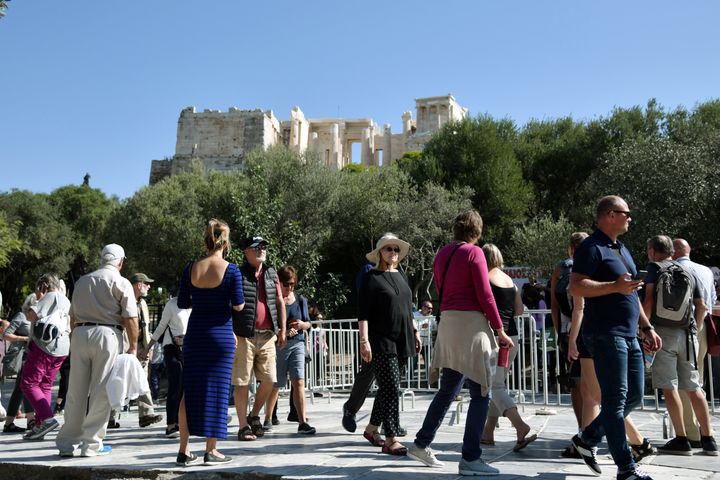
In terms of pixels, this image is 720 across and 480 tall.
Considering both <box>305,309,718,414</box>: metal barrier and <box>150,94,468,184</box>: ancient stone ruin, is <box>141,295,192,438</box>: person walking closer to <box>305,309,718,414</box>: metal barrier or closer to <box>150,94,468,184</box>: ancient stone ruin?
<box>305,309,718,414</box>: metal barrier

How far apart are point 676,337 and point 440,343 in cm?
203

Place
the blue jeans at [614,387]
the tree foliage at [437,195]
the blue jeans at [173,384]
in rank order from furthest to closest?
the tree foliage at [437,195], the blue jeans at [173,384], the blue jeans at [614,387]

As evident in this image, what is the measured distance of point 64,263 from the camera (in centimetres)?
4138

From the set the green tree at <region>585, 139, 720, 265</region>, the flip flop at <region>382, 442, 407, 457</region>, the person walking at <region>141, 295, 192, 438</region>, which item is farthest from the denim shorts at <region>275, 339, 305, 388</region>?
the green tree at <region>585, 139, 720, 265</region>

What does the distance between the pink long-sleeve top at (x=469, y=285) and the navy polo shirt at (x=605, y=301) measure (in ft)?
1.91

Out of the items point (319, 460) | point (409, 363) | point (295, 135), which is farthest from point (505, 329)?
point (295, 135)

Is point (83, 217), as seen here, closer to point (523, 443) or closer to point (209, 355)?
point (209, 355)

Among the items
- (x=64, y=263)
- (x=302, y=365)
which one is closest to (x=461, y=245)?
(x=302, y=365)

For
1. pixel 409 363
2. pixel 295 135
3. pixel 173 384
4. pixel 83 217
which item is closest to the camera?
pixel 173 384

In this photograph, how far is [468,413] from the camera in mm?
4617

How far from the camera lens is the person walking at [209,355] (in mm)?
5016

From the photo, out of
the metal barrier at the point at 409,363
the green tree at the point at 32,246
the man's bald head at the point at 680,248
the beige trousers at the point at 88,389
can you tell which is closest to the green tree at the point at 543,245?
the metal barrier at the point at 409,363

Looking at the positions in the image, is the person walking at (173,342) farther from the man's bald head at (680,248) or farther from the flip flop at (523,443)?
the man's bald head at (680,248)

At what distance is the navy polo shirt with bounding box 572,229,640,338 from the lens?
421cm
